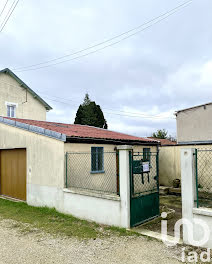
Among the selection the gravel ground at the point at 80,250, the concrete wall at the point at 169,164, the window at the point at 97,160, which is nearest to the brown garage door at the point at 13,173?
the window at the point at 97,160

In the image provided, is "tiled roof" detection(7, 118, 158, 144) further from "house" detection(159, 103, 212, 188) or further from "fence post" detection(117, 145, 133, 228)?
"house" detection(159, 103, 212, 188)

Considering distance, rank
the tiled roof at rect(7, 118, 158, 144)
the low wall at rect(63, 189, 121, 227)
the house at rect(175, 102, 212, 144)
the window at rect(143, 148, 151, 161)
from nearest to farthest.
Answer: the low wall at rect(63, 189, 121, 227)
the window at rect(143, 148, 151, 161)
the tiled roof at rect(7, 118, 158, 144)
the house at rect(175, 102, 212, 144)

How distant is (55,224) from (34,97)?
677 inches

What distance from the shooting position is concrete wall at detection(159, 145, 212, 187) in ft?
46.6

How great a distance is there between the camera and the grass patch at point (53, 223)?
19.9ft

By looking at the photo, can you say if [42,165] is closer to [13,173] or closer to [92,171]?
[92,171]

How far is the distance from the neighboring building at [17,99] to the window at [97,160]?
40.5 feet

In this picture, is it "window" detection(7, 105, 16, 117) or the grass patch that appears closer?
the grass patch

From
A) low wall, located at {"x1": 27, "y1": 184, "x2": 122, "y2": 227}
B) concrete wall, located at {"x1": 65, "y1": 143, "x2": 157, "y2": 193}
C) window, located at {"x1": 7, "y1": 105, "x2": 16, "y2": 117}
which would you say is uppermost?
window, located at {"x1": 7, "y1": 105, "x2": 16, "y2": 117}

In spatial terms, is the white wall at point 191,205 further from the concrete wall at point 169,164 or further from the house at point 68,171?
the concrete wall at point 169,164

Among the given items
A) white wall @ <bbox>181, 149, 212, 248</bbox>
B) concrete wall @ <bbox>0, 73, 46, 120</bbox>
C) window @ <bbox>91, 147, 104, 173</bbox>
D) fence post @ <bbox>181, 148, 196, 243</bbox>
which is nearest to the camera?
white wall @ <bbox>181, 149, 212, 248</bbox>

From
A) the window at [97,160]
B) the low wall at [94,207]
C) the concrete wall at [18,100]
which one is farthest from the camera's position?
the concrete wall at [18,100]

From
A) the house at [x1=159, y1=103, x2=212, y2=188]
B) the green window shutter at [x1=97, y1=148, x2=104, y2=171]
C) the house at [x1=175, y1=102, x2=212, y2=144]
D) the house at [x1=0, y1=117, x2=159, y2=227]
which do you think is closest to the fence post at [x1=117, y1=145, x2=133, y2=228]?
the house at [x1=0, y1=117, x2=159, y2=227]

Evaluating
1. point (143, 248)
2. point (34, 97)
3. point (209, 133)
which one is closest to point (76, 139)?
→ point (143, 248)
